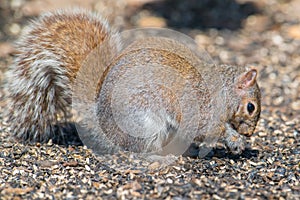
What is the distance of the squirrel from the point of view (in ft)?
13.5

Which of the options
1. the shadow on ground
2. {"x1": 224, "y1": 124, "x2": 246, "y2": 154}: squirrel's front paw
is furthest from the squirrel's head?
the shadow on ground

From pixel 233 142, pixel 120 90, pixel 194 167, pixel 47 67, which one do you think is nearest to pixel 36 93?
pixel 47 67

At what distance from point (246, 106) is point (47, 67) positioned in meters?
1.53

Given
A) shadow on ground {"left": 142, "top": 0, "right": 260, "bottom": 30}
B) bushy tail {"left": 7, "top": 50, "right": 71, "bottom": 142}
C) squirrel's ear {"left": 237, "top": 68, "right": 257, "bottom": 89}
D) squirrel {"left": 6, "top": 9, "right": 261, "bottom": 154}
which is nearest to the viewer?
squirrel {"left": 6, "top": 9, "right": 261, "bottom": 154}

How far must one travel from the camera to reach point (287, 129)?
5039mm

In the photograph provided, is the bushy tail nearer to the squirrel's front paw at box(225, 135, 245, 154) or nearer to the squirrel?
the squirrel

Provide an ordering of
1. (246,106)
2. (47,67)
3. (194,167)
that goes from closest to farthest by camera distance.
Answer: (194,167), (47,67), (246,106)

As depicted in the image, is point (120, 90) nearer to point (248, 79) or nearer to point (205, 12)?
point (248, 79)

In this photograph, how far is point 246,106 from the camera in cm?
439

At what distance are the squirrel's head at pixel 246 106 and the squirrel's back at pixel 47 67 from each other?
1083mm

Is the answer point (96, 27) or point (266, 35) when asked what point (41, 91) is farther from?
point (266, 35)

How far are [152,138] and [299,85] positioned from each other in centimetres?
261

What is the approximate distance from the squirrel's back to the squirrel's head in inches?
42.6

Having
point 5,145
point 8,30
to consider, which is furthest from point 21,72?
point 8,30
